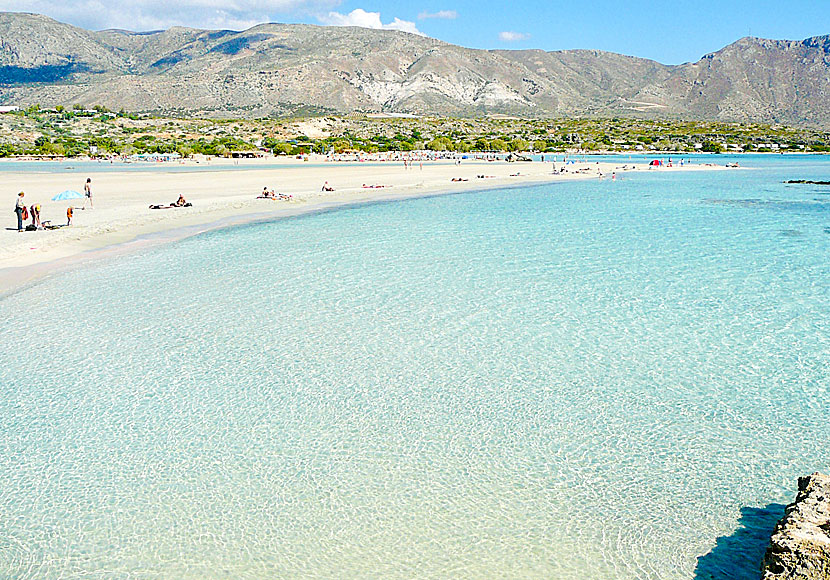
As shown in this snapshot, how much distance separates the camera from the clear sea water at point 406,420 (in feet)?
17.6

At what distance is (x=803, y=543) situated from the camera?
169 inches

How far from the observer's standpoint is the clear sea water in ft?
17.6

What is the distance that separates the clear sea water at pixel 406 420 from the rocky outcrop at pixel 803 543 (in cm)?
65

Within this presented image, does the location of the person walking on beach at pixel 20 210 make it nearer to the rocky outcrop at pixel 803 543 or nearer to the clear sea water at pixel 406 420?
the clear sea water at pixel 406 420

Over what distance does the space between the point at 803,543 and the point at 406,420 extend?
416 centimetres

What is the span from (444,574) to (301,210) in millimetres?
25543

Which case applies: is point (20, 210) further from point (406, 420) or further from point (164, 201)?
point (406, 420)

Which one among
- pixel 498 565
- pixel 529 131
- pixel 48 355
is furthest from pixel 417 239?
pixel 529 131

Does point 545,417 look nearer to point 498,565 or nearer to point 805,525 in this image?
point 498,565

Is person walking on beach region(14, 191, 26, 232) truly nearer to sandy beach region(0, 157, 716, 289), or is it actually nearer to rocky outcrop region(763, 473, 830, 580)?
sandy beach region(0, 157, 716, 289)

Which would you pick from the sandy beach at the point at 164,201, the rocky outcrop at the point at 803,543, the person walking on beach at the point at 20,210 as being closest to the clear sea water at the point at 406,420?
the rocky outcrop at the point at 803,543

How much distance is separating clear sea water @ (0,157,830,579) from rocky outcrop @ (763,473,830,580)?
646 millimetres

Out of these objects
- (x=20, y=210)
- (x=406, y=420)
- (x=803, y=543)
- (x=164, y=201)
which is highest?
(x=20, y=210)

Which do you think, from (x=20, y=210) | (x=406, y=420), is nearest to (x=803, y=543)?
(x=406, y=420)
